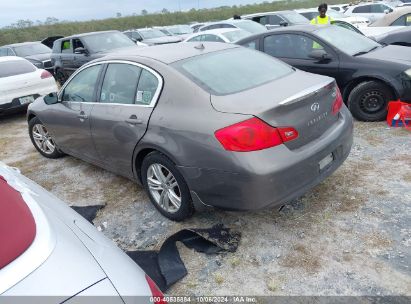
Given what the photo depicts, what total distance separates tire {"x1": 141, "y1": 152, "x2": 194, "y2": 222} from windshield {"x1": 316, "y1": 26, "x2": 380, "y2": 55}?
400 cm

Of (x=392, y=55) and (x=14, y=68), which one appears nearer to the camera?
(x=392, y=55)

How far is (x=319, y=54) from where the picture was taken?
6.02 meters

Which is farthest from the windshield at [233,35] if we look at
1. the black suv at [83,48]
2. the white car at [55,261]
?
the white car at [55,261]

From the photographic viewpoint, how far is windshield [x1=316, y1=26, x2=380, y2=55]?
242 inches

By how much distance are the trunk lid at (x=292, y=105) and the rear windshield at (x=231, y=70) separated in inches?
5.6

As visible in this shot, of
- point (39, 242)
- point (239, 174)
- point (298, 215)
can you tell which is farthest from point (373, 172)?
point (39, 242)

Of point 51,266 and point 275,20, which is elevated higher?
point 275,20

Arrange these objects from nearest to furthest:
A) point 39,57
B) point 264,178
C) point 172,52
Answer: point 264,178 → point 172,52 → point 39,57

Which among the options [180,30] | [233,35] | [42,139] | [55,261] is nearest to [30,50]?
[233,35]

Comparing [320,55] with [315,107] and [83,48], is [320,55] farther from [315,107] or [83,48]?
[83,48]

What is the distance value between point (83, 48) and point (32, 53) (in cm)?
443

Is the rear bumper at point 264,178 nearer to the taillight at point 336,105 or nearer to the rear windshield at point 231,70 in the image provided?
the taillight at point 336,105

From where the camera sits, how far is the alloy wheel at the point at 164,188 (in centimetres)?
351

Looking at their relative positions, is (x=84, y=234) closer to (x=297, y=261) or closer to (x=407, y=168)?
(x=297, y=261)
